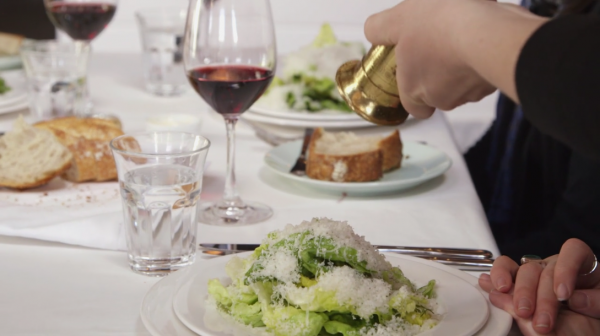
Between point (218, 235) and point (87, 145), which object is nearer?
point (218, 235)

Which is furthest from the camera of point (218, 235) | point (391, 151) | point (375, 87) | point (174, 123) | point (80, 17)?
point (80, 17)

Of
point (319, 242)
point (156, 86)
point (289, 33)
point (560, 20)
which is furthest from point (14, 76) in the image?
point (289, 33)

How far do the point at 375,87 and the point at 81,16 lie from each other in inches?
47.1

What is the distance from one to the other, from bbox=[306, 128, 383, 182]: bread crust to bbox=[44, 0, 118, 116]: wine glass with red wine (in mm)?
766

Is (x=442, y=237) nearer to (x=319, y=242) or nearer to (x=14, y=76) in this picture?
(x=319, y=242)

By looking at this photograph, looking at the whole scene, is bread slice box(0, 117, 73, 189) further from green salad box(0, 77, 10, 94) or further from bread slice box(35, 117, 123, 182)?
green salad box(0, 77, 10, 94)

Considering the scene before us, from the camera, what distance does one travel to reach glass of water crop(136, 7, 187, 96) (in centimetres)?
217

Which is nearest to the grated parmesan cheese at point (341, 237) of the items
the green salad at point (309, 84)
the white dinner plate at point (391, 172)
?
the white dinner plate at point (391, 172)

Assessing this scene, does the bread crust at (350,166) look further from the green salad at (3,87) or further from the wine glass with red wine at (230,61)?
the green salad at (3,87)

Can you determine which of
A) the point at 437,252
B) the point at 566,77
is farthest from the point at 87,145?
the point at 566,77

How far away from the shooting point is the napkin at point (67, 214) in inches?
40.9

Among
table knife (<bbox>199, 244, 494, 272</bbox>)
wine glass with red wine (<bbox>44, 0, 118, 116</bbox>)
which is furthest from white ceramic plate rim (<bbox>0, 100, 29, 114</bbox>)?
table knife (<bbox>199, 244, 494, 272</bbox>)

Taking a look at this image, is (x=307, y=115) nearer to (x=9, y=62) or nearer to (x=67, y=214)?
(x=67, y=214)

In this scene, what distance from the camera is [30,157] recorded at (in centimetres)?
128
